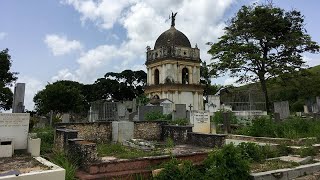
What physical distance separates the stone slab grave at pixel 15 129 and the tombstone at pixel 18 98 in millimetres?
2596

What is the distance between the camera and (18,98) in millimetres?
Answer: 10906

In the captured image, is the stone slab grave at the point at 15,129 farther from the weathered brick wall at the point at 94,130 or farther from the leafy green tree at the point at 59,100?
the leafy green tree at the point at 59,100

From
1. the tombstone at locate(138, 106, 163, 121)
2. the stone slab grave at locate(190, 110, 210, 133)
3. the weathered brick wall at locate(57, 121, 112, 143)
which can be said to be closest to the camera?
the weathered brick wall at locate(57, 121, 112, 143)

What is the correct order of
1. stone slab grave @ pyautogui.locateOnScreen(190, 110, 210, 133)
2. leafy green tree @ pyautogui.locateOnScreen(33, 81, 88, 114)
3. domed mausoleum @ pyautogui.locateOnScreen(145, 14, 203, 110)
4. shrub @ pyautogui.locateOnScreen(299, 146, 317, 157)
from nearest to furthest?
shrub @ pyautogui.locateOnScreen(299, 146, 317, 157)
stone slab grave @ pyautogui.locateOnScreen(190, 110, 210, 133)
domed mausoleum @ pyautogui.locateOnScreen(145, 14, 203, 110)
leafy green tree @ pyautogui.locateOnScreen(33, 81, 88, 114)

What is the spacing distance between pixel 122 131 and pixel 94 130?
112 centimetres

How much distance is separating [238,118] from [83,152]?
1172 centimetres

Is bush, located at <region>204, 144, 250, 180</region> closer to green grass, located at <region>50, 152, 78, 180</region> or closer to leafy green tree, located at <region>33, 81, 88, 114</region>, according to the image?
green grass, located at <region>50, 152, 78, 180</region>

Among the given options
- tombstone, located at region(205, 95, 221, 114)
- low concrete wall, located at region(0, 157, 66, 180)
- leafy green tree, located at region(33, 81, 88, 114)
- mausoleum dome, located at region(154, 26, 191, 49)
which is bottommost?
low concrete wall, located at region(0, 157, 66, 180)

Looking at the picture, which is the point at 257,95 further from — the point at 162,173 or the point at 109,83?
the point at 109,83

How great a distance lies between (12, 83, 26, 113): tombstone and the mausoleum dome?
23.0m

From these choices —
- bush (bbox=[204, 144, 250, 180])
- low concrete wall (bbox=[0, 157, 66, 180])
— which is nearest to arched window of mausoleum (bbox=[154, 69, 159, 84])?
bush (bbox=[204, 144, 250, 180])

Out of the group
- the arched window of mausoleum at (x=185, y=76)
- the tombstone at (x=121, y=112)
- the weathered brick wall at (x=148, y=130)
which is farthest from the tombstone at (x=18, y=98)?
the arched window of mausoleum at (x=185, y=76)

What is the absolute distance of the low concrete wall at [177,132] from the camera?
37.3 feet

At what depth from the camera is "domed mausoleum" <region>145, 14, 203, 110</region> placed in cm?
3161
